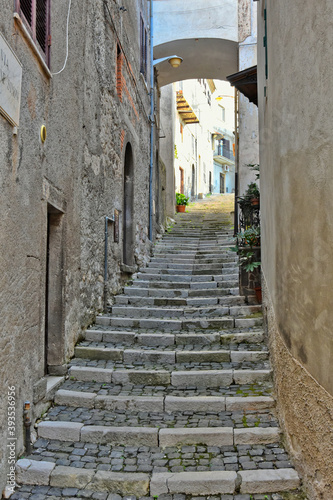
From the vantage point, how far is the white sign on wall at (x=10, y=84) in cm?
313

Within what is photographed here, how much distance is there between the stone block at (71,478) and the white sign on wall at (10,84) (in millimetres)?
2729

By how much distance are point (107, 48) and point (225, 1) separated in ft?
22.8

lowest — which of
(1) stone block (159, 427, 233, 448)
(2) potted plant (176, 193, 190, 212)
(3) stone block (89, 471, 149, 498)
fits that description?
(3) stone block (89, 471, 149, 498)

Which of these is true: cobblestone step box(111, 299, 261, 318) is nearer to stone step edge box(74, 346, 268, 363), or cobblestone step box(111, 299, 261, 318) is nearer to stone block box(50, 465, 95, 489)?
stone step edge box(74, 346, 268, 363)

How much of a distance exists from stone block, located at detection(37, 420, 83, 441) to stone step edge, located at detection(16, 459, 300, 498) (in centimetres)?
51

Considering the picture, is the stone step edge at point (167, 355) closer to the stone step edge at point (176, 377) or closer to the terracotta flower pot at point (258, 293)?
the stone step edge at point (176, 377)

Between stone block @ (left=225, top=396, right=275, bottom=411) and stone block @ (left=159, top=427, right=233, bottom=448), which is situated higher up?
stone block @ (left=225, top=396, right=275, bottom=411)

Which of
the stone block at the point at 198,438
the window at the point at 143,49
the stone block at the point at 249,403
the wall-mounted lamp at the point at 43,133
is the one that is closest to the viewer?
the stone block at the point at 198,438

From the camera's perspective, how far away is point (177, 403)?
436 centimetres

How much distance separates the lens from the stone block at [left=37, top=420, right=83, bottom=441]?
3.97 meters

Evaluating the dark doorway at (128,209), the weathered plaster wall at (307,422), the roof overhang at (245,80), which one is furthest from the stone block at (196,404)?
the roof overhang at (245,80)

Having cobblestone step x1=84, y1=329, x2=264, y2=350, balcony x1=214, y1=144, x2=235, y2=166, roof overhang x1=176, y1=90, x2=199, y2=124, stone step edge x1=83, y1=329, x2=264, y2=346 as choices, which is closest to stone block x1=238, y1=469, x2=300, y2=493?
cobblestone step x1=84, y1=329, x2=264, y2=350

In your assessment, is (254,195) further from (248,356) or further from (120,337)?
(120,337)

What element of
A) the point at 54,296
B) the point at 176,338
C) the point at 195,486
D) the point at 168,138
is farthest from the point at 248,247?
the point at 168,138
